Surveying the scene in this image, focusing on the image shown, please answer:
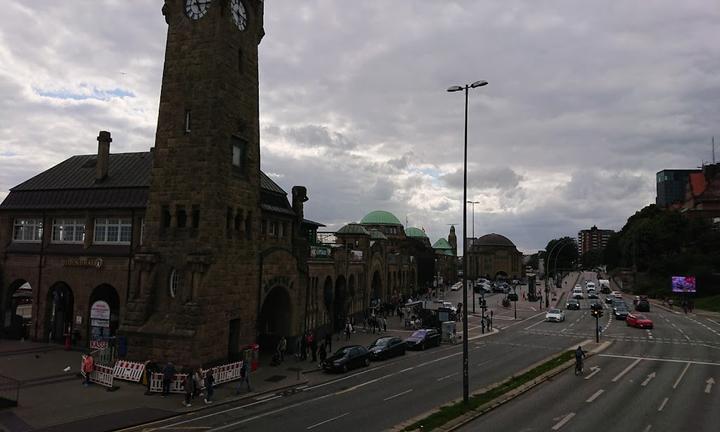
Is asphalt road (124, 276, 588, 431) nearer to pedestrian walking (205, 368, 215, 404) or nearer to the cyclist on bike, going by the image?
pedestrian walking (205, 368, 215, 404)

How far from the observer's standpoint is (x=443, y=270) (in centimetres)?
13312

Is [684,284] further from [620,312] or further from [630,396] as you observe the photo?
[630,396]

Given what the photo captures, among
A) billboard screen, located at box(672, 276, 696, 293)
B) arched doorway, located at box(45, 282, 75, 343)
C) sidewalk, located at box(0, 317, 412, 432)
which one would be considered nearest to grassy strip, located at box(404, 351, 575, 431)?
sidewalk, located at box(0, 317, 412, 432)

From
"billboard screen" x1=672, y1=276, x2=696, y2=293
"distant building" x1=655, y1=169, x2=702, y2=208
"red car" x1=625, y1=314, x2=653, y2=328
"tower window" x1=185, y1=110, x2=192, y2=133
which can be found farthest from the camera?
"distant building" x1=655, y1=169, x2=702, y2=208

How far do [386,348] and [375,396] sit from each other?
1060 cm

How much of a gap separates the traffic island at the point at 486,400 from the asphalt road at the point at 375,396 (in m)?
0.88

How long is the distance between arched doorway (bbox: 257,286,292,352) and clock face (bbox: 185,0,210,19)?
1724 cm

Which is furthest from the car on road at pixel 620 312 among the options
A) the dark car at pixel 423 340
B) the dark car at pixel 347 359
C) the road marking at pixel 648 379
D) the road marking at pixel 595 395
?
the dark car at pixel 347 359

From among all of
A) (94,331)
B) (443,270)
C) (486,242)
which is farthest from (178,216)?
(486,242)

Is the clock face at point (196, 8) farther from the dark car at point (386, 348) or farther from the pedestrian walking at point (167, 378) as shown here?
the dark car at point (386, 348)

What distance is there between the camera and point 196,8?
90.8ft

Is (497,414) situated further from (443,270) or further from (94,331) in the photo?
(443,270)

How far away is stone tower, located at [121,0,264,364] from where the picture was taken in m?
25.5

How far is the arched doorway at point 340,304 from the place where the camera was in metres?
45.7
